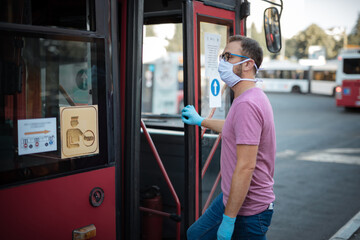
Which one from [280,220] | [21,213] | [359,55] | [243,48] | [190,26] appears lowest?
[280,220]

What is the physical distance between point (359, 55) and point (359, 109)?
264 centimetres

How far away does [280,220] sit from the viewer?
5.32 metres

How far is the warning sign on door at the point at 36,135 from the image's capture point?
2.12 metres

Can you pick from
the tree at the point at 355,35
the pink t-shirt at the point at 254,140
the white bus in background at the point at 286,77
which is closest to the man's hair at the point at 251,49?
the pink t-shirt at the point at 254,140

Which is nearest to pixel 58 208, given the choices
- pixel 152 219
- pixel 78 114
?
pixel 78 114

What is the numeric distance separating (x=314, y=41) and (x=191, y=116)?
61.4 m

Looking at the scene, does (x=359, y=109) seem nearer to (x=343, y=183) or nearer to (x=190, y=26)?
(x=343, y=183)

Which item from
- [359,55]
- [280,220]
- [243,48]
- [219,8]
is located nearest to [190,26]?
[219,8]

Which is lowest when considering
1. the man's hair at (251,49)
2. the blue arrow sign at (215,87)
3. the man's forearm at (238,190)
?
the man's forearm at (238,190)

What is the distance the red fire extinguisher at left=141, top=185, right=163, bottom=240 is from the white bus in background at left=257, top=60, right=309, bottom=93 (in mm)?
33815

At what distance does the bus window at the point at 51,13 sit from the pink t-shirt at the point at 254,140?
0.98 meters

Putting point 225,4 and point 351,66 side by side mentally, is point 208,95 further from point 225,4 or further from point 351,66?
point 351,66

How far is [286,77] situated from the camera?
38.3m

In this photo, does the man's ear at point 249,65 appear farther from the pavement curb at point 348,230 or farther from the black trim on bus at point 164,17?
the pavement curb at point 348,230
